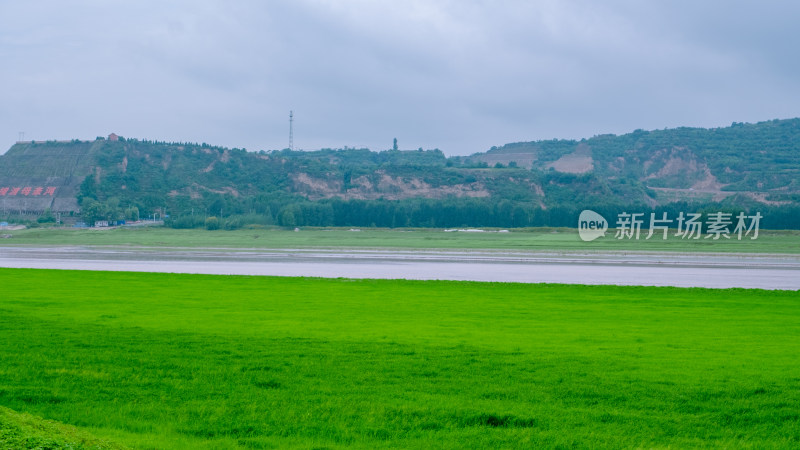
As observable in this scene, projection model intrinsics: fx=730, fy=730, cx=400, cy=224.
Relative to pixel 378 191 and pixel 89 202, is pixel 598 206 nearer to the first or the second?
pixel 378 191

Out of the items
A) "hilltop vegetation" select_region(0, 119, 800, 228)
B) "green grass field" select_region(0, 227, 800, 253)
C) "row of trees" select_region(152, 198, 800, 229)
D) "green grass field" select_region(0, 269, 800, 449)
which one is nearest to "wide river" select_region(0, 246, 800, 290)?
"green grass field" select_region(0, 227, 800, 253)

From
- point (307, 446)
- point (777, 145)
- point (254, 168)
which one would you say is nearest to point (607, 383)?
point (307, 446)

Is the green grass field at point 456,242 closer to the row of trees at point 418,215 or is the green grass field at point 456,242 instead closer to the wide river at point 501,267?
the row of trees at point 418,215

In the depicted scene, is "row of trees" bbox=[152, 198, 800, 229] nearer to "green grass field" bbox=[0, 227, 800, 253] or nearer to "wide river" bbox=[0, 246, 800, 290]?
"green grass field" bbox=[0, 227, 800, 253]

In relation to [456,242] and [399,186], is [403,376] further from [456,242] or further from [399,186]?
[399,186]

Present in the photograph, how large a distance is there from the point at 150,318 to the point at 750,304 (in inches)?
575

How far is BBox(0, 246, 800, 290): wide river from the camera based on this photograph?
27.7 meters

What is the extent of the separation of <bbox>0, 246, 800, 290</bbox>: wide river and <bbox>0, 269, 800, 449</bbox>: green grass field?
36.3ft

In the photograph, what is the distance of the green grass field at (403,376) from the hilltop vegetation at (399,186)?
80.4 metres

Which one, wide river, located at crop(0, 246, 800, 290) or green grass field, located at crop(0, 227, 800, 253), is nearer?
wide river, located at crop(0, 246, 800, 290)

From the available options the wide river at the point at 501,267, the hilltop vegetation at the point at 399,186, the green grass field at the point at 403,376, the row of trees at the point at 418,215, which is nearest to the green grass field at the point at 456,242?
the row of trees at the point at 418,215

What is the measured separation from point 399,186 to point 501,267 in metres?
96.2

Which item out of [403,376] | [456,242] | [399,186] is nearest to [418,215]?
[399,186]

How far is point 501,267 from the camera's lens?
3397cm
